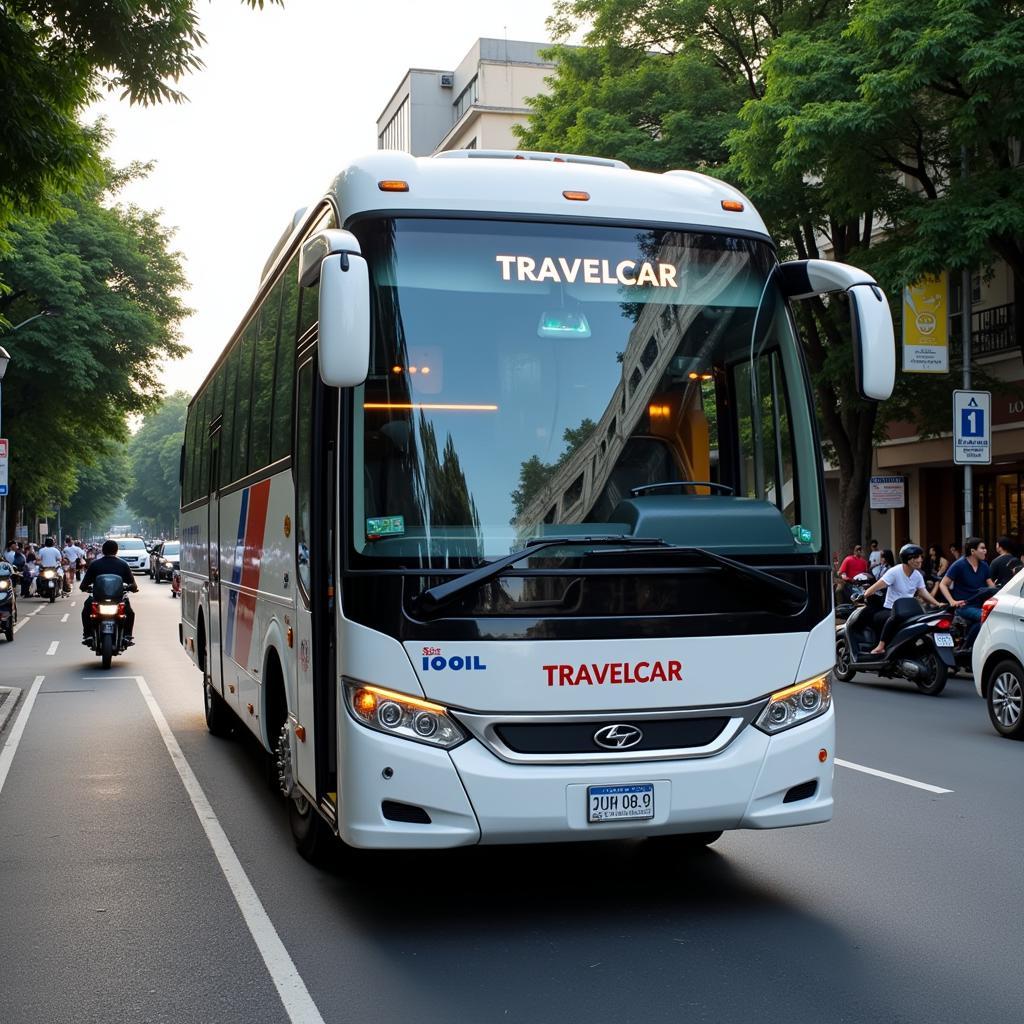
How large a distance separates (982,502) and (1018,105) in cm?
1481

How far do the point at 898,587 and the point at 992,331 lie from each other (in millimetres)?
14680

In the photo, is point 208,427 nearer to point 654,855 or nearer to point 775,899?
point 654,855

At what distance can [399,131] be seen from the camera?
73562 millimetres

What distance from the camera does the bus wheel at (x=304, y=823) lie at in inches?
280

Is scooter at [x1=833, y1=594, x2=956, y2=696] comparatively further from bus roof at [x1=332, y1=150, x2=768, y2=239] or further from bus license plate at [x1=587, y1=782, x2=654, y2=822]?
bus license plate at [x1=587, y1=782, x2=654, y2=822]

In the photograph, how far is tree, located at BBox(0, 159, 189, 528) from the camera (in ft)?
136

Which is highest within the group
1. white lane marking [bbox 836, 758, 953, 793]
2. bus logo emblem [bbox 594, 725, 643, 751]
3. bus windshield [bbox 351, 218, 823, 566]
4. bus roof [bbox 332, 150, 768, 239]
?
bus roof [bbox 332, 150, 768, 239]

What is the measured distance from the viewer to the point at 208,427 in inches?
490

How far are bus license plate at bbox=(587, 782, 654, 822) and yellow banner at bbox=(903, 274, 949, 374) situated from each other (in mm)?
16611

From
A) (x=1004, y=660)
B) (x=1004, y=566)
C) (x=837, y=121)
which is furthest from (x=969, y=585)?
(x=837, y=121)

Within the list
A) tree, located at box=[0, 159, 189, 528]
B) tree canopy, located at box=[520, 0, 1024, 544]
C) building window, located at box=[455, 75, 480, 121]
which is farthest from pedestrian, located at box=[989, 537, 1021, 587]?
building window, located at box=[455, 75, 480, 121]

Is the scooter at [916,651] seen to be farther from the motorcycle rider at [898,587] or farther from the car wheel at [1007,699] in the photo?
the car wheel at [1007,699]

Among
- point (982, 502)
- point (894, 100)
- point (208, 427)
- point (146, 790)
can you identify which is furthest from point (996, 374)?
point (146, 790)

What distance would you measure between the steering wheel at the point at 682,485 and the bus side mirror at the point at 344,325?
1.33m
